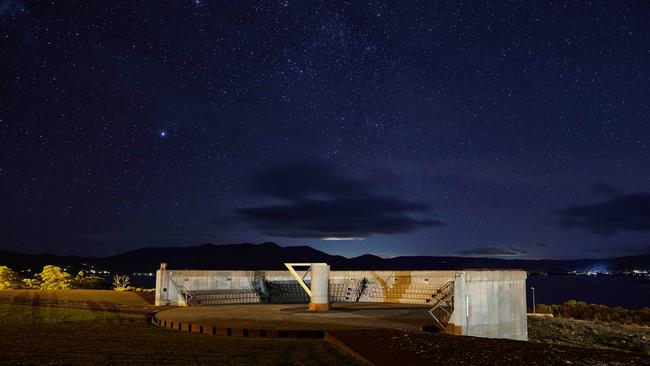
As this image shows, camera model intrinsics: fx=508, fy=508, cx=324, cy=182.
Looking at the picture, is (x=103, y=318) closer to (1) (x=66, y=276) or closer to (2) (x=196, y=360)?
(2) (x=196, y=360)

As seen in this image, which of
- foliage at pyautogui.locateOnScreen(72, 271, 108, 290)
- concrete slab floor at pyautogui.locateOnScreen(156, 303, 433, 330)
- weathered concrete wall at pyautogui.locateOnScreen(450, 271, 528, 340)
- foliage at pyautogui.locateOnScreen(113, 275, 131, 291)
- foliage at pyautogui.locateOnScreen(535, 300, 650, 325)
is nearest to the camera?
concrete slab floor at pyautogui.locateOnScreen(156, 303, 433, 330)

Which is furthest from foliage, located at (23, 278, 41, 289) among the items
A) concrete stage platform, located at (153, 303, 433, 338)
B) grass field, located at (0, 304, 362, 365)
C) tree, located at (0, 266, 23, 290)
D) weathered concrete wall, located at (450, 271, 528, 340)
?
weathered concrete wall, located at (450, 271, 528, 340)

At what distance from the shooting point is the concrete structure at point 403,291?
656 inches

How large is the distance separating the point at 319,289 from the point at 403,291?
7.06 meters

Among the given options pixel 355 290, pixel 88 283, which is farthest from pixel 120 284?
pixel 355 290

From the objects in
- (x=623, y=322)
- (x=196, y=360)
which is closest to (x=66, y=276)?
(x=196, y=360)

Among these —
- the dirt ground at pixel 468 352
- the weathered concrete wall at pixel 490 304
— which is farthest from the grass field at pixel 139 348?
the weathered concrete wall at pixel 490 304

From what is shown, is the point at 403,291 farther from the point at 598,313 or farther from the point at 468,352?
the point at 598,313

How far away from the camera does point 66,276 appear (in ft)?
115

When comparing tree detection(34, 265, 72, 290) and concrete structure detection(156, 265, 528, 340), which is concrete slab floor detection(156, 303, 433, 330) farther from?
tree detection(34, 265, 72, 290)

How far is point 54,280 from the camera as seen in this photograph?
33.9 m

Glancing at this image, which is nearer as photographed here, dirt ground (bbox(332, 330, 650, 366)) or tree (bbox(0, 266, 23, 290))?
dirt ground (bbox(332, 330, 650, 366))

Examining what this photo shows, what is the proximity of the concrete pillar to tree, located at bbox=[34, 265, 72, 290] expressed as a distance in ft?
67.4

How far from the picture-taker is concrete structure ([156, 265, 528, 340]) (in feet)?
54.7
